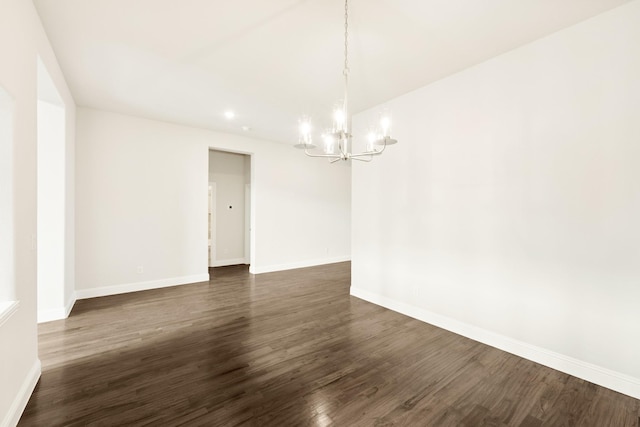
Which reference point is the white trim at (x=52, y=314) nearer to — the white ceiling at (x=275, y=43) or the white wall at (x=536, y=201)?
the white ceiling at (x=275, y=43)

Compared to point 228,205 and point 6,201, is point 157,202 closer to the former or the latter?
point 228,205

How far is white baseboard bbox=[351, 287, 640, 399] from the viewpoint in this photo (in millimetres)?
2164

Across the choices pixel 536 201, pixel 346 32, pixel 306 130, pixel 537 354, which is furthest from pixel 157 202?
pixel 537 354

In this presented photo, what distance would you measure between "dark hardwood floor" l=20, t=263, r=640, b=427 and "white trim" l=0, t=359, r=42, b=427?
51mm

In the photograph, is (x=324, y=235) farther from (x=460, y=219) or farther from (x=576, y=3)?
(x=576, y=3)

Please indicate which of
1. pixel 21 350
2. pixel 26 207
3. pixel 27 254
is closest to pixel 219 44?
pixel 26 207

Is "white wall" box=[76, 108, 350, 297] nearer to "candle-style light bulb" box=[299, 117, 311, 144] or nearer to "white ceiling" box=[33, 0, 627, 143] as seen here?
"white ceiling" box=[33, 0, 627, 143]

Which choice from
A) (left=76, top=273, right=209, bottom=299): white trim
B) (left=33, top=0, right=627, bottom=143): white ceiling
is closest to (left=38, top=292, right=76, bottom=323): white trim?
(left=76, top=273, right=209, bottom=299): white trim

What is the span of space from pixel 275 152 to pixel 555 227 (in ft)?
17.1

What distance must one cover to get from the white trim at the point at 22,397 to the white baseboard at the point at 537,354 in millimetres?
3722

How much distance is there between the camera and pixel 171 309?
3.86m

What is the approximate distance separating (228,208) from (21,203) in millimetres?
5097

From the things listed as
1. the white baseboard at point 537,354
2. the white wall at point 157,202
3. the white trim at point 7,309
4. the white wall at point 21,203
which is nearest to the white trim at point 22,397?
the white wall at point 21,203

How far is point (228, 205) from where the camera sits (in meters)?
7.01
